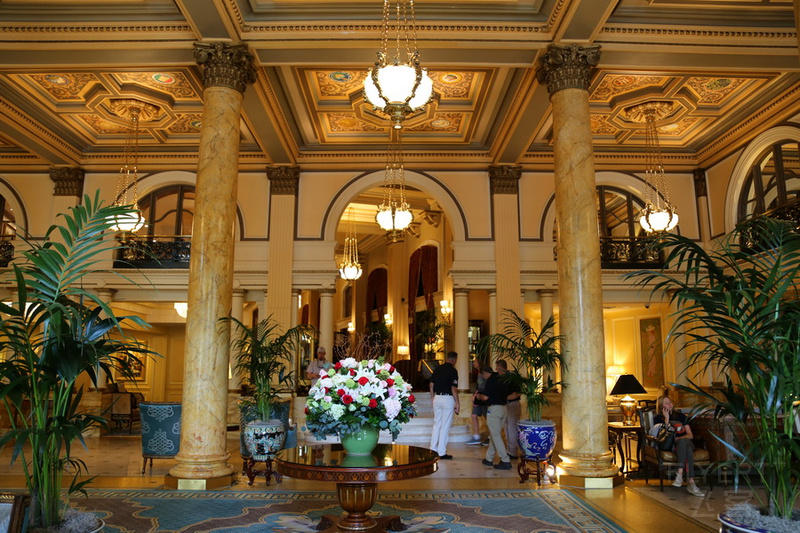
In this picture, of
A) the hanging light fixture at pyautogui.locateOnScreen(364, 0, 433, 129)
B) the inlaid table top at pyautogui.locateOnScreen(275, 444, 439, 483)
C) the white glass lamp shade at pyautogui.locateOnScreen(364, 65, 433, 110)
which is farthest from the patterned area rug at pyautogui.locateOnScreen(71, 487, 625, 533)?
the white glass lamp shade at pyautogui.locateOnScreen(364, 65, 433, 110)

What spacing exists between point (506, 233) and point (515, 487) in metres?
6.65

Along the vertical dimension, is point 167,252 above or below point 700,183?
below

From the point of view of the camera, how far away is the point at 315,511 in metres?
5.53

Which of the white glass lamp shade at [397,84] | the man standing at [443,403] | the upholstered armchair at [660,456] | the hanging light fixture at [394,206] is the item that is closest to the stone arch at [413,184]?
the hanging light fixture at [394,206]

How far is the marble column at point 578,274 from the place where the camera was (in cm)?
673

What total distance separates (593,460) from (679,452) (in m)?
1.08

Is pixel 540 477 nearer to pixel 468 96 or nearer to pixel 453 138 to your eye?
pixel 468 96

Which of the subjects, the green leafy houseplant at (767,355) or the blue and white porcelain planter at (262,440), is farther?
the blue and white porcelain planter at (262,440)

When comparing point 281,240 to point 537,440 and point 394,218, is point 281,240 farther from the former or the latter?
point 537,440

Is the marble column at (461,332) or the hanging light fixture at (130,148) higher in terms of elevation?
the hanging light fixture at (130,148)

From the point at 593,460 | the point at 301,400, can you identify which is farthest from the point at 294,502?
the point at 301,400

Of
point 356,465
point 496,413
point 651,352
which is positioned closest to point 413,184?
point 496,413

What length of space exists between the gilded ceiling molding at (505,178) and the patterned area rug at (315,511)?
24.2 ft

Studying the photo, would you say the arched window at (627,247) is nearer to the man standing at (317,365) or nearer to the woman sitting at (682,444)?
the man standing at (317,365)
